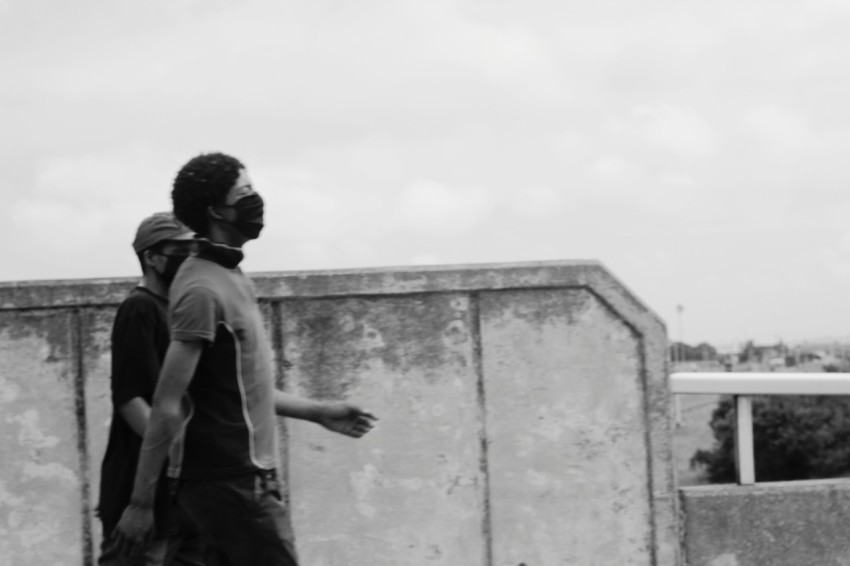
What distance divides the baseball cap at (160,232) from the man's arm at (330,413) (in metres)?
0.59

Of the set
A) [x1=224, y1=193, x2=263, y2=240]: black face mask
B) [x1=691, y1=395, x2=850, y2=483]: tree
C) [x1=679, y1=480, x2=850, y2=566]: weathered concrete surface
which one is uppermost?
[x1=224, y1=193, x2=263, y2=240]: black face mask

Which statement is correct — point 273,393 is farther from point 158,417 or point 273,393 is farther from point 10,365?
point 10,365

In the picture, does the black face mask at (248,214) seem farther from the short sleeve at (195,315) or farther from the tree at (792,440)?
the tree at (792,440)

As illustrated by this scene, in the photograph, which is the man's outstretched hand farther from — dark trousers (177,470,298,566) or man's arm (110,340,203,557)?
man's arm (110,340,203,557)

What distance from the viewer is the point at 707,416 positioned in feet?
285

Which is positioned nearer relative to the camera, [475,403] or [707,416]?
[475,403]

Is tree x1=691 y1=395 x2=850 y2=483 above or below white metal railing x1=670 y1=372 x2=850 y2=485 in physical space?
below

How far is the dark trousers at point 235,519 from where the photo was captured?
3.53 m

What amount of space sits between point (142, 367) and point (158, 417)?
49 cm

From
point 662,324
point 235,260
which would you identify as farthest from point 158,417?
point 662,324

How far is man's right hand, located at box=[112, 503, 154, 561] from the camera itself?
11.7 feet

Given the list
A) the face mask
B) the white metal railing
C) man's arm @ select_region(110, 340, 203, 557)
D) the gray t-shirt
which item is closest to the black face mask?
the gray t-shirt

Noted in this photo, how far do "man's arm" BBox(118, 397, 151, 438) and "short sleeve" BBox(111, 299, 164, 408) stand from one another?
1 cm

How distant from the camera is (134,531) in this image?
11.8 ft
